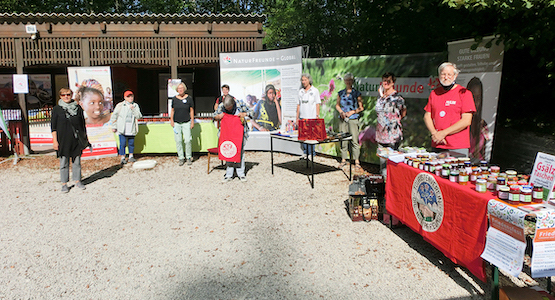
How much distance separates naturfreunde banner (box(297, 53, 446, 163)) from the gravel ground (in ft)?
5.38

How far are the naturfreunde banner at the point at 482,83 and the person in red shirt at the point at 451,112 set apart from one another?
1037 millimetres

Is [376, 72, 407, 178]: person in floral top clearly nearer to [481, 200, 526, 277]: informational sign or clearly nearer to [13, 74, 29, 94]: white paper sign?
[481, 200, 526, 277]: informational sign

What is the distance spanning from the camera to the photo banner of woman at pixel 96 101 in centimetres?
1048

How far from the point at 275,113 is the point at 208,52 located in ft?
10.8

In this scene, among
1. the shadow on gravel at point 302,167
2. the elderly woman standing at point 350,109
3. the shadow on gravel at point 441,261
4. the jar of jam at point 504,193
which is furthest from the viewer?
the shadow on gravel at point 302,167

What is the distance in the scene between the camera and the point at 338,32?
25391 millimetres

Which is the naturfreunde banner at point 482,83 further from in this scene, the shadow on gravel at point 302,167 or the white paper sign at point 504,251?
the shadow on gravel at point 302,167

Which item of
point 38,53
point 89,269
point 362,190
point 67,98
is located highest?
point 38,53

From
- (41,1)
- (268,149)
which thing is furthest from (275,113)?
(41,1)

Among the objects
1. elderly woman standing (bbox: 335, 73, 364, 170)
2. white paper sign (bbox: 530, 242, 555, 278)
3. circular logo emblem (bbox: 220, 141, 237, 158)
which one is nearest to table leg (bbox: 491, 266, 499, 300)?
white paper sign (bbox: 530, 242, 555, 278)

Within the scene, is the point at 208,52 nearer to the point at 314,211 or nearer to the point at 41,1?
the point at 314,211

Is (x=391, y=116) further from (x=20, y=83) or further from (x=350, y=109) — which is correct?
(x=20, y=83)

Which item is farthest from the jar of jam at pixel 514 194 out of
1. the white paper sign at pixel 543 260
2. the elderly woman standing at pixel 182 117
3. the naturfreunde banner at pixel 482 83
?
the elderly woman standing at pixel 182 117

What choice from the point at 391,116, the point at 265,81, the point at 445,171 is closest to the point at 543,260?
the point at 445,171
